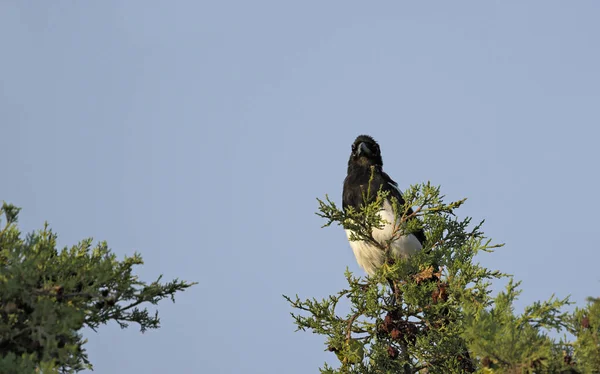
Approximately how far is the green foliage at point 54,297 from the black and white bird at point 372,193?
5.55 metres

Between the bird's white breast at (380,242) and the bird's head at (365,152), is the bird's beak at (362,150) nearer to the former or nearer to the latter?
the bird's head at (365,152)

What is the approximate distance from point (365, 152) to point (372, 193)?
1.10 m

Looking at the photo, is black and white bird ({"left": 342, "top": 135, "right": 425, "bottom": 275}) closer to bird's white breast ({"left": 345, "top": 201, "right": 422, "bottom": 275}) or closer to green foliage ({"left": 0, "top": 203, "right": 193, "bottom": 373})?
bird's white breast ({"left": 345, "top": 201, "right": 422, "bottom": 275})

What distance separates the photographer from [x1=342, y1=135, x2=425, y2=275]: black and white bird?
10203 mm

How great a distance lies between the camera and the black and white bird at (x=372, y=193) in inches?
402

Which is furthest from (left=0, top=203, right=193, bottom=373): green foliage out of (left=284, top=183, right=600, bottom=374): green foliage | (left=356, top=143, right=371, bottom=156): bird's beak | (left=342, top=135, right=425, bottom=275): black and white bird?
(left=356, top=143, right=371, bottom=156): bird's beak

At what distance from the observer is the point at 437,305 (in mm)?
7055

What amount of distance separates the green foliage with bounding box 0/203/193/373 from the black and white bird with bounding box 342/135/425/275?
5553 millimetres

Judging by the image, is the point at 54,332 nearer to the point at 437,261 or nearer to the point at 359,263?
the point at 437,261

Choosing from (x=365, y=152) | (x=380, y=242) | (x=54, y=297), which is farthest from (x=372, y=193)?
(x=54, y=297)

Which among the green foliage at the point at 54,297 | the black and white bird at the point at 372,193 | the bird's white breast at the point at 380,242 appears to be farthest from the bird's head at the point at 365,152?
the green foliage at the point at 54,297

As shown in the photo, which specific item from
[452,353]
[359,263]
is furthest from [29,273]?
[359,263]

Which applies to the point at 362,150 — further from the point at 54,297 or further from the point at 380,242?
the point at 54,297

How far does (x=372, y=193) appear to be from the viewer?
10.1m
